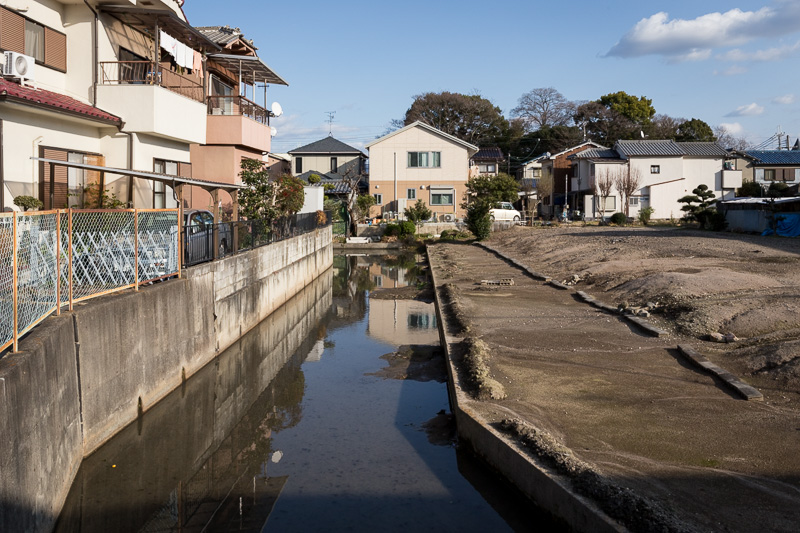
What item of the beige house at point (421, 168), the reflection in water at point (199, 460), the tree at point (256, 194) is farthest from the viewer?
the beige house at point (421, 168)

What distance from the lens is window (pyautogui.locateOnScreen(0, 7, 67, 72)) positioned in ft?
48.2

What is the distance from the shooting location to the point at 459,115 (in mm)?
76188

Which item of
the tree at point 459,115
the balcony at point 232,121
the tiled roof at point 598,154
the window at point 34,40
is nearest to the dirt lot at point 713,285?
the balcony at point 232,121

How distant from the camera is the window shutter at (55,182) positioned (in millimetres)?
15265

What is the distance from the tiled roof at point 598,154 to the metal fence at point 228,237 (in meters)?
40.1

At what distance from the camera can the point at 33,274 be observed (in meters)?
7.70

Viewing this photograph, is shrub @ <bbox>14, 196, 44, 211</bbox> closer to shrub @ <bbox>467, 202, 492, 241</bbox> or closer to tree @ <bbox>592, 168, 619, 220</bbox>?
shrub @ <bbox>467, 202, 492, 241</bbox>

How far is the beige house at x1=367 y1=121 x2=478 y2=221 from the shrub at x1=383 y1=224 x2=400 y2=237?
6676mm

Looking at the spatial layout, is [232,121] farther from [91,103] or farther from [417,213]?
[417,213]

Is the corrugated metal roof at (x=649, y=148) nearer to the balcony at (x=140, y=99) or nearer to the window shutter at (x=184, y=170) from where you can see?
the window shutter at (x=184, y=170)

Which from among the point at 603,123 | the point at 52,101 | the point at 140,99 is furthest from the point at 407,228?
the point at 603,123

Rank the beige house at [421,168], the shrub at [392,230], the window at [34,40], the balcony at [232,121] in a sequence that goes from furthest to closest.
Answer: the beige house at [421,168] < the shrub at [392,230] < the balcony at [232,121] < the window at [34,40]

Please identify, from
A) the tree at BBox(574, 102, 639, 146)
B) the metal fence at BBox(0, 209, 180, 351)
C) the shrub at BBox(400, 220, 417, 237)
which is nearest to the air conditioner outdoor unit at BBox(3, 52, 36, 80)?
the metal fence at BBox(0, 209, 180, 351)

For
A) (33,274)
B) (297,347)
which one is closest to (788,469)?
(33,274)
